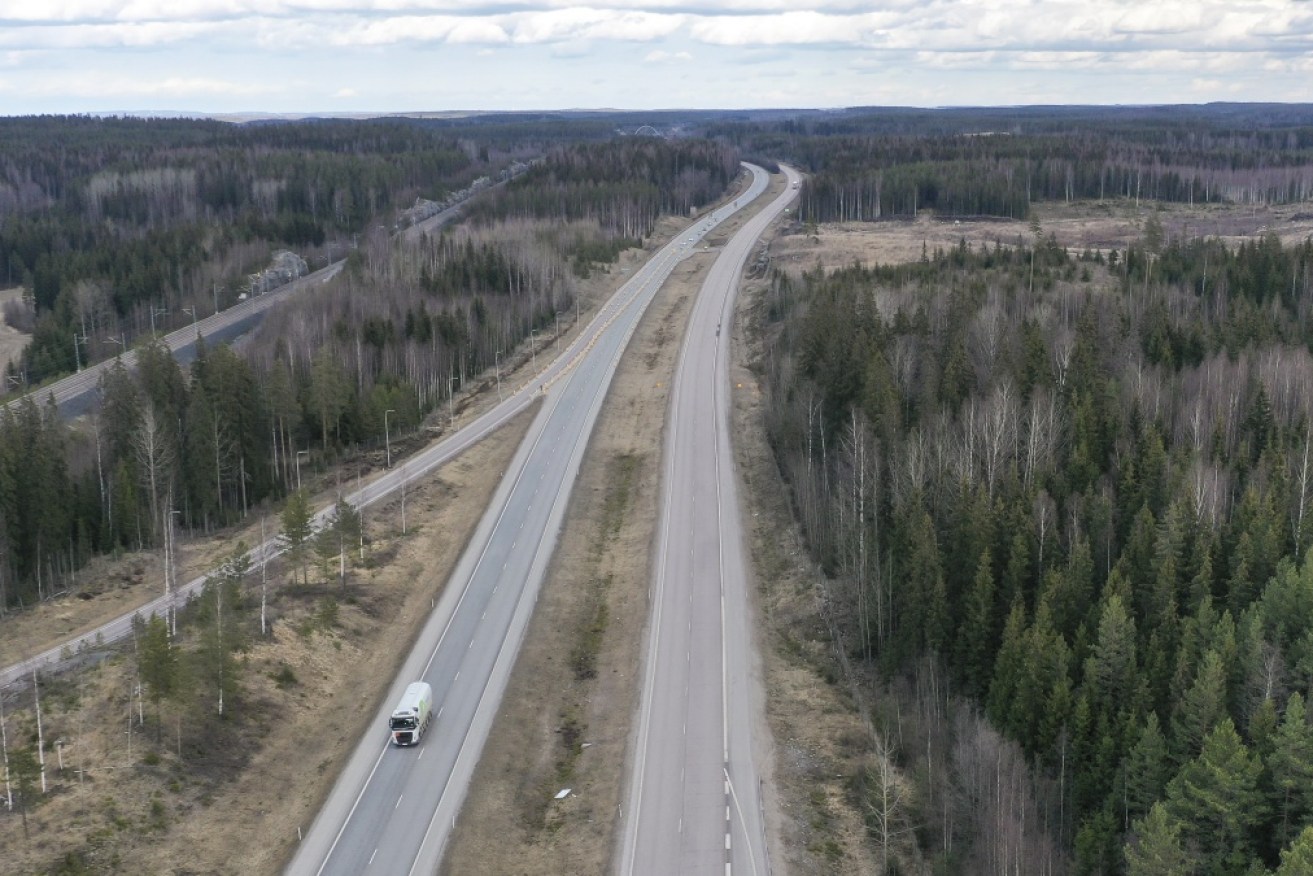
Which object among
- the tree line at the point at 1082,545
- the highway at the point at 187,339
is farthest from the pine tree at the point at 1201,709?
the highway at the point at 187,339

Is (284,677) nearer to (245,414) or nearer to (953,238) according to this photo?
(245,414)

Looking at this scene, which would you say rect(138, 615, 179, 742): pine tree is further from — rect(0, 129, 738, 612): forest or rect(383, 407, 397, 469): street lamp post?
rect(383, 407, 397, 469): street lamp post

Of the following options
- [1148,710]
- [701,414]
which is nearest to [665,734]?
[1148,710]

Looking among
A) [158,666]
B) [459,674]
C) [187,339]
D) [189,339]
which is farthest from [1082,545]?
[187,339]

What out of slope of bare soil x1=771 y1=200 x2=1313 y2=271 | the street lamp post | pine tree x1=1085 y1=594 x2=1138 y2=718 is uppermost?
slope of bare soil x1=771 y1=200 x2=1313 y2=271

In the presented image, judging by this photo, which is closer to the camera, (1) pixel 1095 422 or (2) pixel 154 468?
(1) pixel 1095 422

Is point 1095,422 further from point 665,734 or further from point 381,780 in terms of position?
point 381,780

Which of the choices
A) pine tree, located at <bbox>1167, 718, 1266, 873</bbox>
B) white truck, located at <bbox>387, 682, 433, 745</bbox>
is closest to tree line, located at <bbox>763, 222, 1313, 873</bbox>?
pine tree, located at <bbox>1167, 718, 1266, 873</bbox>
